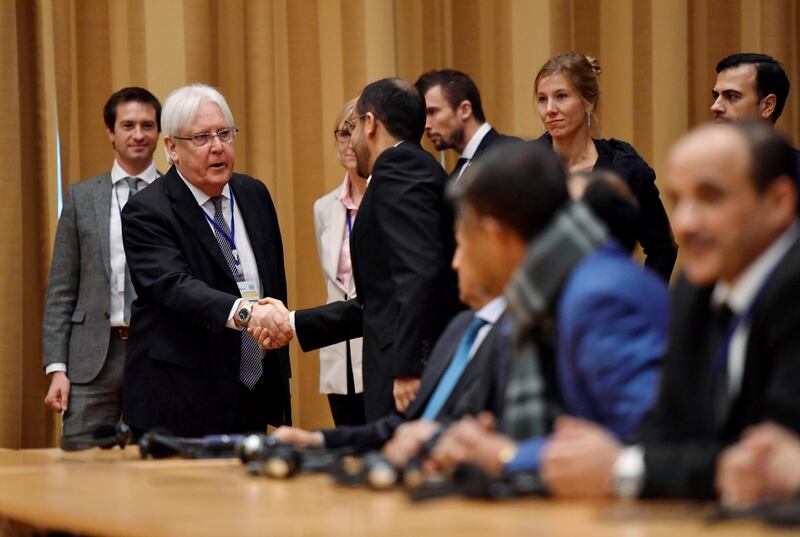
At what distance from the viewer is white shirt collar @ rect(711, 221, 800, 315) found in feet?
6.98

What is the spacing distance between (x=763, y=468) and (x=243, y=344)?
2.79 meters

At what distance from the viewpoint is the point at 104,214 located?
5266 millimetres

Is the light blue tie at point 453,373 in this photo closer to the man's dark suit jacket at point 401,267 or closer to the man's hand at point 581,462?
the man's hand at point 581,462

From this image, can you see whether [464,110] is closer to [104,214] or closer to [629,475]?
[104,214]

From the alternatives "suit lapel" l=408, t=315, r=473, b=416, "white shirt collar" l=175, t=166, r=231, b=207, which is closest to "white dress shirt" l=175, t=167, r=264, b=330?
"white shirt collar" l=175, t=166, r=231, b=207

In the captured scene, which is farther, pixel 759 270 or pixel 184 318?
pixel 184 318

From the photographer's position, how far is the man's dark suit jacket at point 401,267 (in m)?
4.05

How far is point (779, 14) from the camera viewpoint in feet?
22.2

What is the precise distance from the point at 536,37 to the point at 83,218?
8.44 feet

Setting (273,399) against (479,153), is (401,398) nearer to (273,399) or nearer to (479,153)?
(273,399)

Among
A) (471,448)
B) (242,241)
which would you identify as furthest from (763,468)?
(242,241)

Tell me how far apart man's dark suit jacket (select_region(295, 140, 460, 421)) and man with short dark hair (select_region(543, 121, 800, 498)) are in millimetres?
1866

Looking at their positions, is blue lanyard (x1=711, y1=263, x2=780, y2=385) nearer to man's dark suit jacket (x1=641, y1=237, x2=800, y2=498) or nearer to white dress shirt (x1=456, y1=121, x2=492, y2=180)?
man's dark suit jacket (x1=641, y1=237, x2=800, y2=498)

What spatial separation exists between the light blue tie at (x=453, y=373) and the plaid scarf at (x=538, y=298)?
22.7 inches
